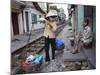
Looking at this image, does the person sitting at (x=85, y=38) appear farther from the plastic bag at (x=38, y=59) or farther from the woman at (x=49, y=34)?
the plastic bag at (x=38, y=59)

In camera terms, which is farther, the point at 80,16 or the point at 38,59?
the point at 80,16

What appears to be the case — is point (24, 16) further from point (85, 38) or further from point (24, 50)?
point (85, 38)

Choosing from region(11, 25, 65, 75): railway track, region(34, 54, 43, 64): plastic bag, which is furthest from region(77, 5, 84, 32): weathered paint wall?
region(34, 54, 43, 64): plastic bag

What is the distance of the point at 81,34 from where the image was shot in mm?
2092

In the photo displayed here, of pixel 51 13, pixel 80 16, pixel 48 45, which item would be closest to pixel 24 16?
pixel 51 13

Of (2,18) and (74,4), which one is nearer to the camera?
(2,18)

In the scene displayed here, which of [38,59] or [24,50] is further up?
[24,50]

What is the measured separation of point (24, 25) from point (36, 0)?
1.00ft

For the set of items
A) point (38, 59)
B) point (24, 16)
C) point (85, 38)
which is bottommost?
point (38, 59)

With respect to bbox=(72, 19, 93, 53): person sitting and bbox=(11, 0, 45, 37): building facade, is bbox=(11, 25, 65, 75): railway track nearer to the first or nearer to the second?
bbox=(11, 0, 45, 37): building facade

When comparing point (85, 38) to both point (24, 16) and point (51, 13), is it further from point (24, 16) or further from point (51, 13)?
point (24, 16)

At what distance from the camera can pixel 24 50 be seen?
191 centimetres
